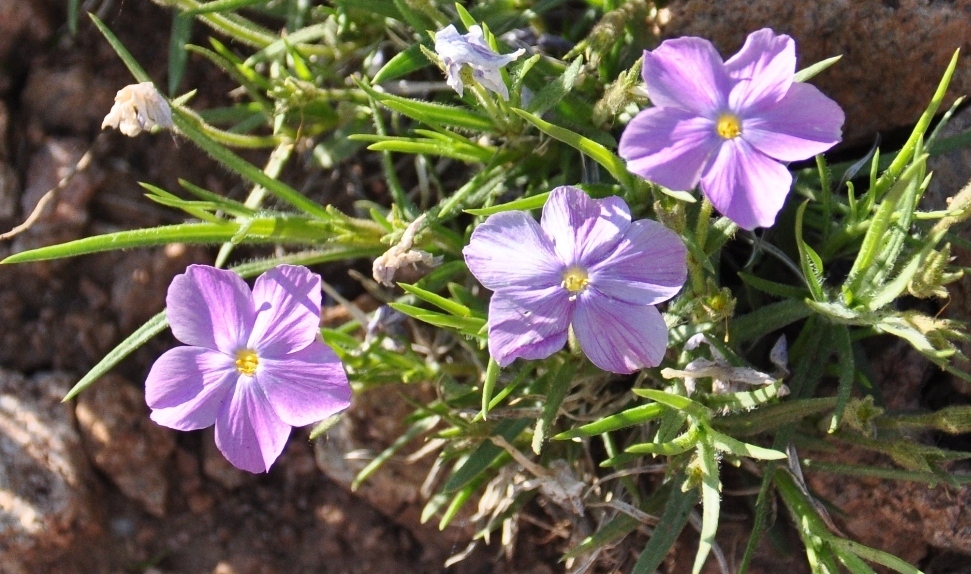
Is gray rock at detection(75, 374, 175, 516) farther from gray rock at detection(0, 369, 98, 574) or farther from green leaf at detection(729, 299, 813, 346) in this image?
green leaf at detection(729, 299, 813, 346)

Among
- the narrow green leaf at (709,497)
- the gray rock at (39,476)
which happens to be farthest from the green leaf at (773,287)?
the gray rock at (39,476)

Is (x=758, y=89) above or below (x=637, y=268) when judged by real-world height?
above

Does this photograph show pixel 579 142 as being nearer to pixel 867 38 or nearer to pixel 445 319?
pixel 445 319

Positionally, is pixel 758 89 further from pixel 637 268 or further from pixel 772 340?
pixel 772 340

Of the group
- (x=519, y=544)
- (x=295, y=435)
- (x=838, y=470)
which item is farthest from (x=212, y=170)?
(x=838, y=470)

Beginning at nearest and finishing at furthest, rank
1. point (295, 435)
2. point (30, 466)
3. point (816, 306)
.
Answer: point (816, 306)
point (30, 466)
point (295, 435)

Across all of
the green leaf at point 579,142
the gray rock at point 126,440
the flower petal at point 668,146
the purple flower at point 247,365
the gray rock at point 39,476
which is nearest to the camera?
the flower petal at point 668,146

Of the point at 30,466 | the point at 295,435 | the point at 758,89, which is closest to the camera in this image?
the point at 758,89

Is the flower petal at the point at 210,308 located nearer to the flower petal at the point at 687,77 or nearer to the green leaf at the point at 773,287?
the flower petal at the point at 687,77
